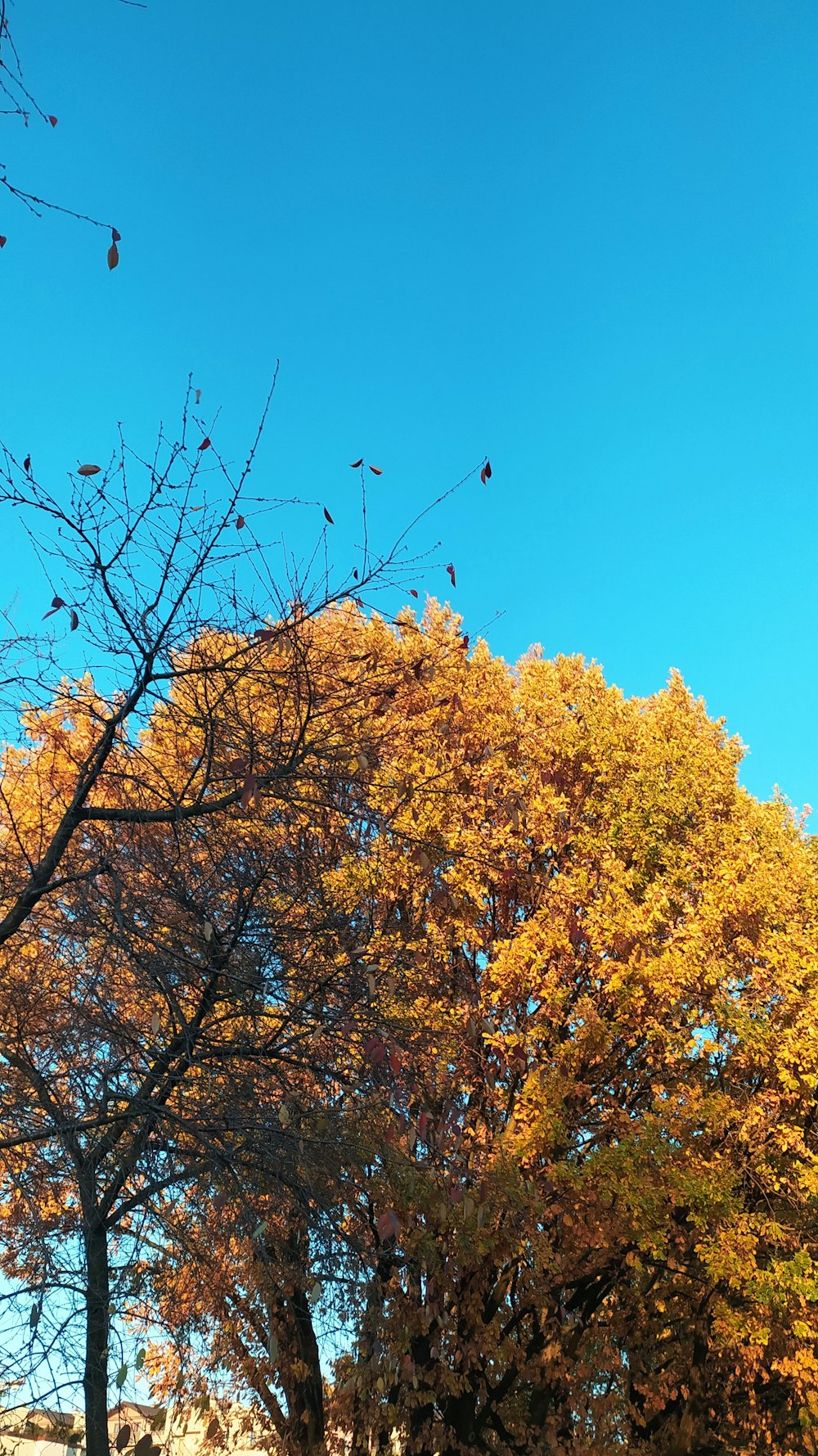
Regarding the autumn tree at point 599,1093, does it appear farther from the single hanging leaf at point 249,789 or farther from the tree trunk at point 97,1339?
the single hanging leaf at point 249,789

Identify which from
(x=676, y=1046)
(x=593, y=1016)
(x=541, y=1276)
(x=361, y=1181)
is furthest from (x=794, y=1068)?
(x=361, y=1181)

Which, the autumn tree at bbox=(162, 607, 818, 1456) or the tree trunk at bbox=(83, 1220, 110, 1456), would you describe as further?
the autumn tree at bbox=(162, 607, 818, 1456)

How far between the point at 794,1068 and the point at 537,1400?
257 inches

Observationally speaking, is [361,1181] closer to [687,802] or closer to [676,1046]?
[676,1046]

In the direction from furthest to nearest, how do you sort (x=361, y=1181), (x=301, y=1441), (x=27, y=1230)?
(x=301, y=1441), (x=361, y=1181), (x=27, y=1230)

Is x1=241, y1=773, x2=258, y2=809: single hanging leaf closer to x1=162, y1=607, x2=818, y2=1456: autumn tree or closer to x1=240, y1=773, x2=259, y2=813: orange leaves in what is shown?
x1=240, y1=773, x2=259, y2=813: orange leaves

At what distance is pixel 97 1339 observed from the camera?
26.4ft

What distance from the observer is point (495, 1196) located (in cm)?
1055

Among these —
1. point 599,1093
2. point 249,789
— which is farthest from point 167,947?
point 599,1093

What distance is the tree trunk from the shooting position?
650cm

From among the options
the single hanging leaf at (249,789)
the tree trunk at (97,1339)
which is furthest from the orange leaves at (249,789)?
the tree trunk at (97,1339)

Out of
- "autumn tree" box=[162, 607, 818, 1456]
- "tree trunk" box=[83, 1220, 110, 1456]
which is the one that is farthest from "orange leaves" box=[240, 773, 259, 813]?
"autumn tree" box=[162, 607, 818, 1456]

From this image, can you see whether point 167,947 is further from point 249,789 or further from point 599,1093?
point 599,1093

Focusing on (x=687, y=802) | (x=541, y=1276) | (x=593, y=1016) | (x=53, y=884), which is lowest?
(x=541, y=1276)
